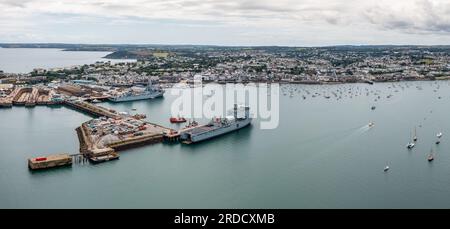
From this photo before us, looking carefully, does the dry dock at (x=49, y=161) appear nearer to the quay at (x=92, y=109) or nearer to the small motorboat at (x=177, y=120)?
the quay at (x=92, y=109)

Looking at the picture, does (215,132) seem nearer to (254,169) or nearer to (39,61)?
(254,169)

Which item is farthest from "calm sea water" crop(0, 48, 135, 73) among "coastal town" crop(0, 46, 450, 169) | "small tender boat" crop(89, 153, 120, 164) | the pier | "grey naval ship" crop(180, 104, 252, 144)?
"small tender boat" crop(89, 153, 120, 164)

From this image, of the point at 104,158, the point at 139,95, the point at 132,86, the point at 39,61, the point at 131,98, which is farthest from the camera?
the point at 39,61

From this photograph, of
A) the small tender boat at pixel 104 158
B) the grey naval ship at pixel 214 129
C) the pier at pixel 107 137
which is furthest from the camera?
the grey naval ship at pixel 214 129

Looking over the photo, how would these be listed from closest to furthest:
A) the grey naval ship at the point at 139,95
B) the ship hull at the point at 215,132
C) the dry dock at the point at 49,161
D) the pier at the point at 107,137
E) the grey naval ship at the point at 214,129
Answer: the dry dock at the point at 49,161
the pier at the point at 107,137
the ship hull at the point at 215,132
the grey naval ship at the point at 214,129
the grey naval ship at the point at 139,95

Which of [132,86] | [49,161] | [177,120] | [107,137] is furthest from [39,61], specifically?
[49,161]

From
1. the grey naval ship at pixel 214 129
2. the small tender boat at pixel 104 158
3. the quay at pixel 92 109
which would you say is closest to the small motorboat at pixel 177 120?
the grey naval ship at pixel 214 129

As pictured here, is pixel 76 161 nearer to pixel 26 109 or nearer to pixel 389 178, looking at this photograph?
pixel 389 178
